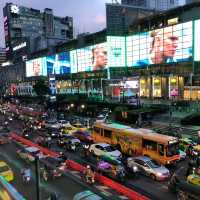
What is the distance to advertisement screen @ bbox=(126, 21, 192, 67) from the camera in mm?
67812

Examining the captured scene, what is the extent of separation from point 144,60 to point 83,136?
160ft

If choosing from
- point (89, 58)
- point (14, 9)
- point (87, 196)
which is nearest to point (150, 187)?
point (87, 196)

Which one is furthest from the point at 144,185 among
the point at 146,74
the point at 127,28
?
the point at 127,28

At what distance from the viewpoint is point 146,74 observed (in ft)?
263

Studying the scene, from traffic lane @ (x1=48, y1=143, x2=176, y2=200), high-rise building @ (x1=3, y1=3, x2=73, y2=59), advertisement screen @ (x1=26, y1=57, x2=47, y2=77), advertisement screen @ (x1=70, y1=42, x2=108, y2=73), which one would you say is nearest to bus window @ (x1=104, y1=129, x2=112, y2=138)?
traffic lane @ (x1=48, y1=143, x2=176, y2=200)

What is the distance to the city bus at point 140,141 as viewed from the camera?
24.7 metres

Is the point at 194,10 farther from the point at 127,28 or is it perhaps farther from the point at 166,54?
the point at 127,28

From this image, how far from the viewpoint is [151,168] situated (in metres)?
22.5

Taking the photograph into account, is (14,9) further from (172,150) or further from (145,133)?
(172,150)

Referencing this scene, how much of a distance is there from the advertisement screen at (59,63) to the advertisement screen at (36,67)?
520 centimetres

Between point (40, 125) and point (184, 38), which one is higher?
point (184, 38)

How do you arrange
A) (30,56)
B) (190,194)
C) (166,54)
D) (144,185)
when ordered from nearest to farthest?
(190,194) < (144,185) < (166,54) < (30,56)

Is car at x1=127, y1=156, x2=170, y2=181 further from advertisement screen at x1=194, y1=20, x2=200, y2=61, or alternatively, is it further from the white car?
advertisement screen at x1=194, y1=20, x2=200, y2=61

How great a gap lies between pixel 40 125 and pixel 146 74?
135 feet
